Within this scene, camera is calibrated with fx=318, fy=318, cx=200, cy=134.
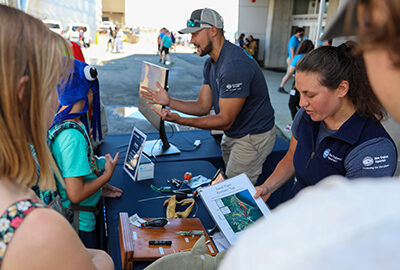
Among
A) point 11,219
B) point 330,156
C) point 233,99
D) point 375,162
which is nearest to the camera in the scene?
point 11,219

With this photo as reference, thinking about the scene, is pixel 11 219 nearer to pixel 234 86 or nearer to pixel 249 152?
pixel 234 86

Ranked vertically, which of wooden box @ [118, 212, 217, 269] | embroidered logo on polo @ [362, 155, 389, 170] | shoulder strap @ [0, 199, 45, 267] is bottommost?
wooden box @ [118, 212, 217, 269]

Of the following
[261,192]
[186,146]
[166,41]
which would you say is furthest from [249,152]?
[166,41]

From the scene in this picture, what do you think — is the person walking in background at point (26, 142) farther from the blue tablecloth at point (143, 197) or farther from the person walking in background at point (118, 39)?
the person walking in background at point (118, 39)

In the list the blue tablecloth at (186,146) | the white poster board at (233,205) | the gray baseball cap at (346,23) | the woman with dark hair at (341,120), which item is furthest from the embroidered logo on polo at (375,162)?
the blue tablecloth at (186,146)

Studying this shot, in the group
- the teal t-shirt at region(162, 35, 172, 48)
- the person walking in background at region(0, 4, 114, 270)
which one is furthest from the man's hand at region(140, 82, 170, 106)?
the teal t-shirt at region(162, 35, 172, 48)

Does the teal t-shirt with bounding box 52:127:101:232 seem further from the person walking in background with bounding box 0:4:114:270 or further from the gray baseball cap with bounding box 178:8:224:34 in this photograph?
the gray baseball cap with bounding box 178:8:224:34

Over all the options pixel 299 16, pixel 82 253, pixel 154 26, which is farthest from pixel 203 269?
pixel 154 26

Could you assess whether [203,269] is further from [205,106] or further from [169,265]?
[205,106]

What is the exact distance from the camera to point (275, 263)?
304mm

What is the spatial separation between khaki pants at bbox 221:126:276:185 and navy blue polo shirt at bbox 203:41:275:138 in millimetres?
52

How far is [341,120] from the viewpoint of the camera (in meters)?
1.46

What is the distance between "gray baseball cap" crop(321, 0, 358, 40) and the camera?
41 cm

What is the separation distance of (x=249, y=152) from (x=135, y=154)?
0.92m
